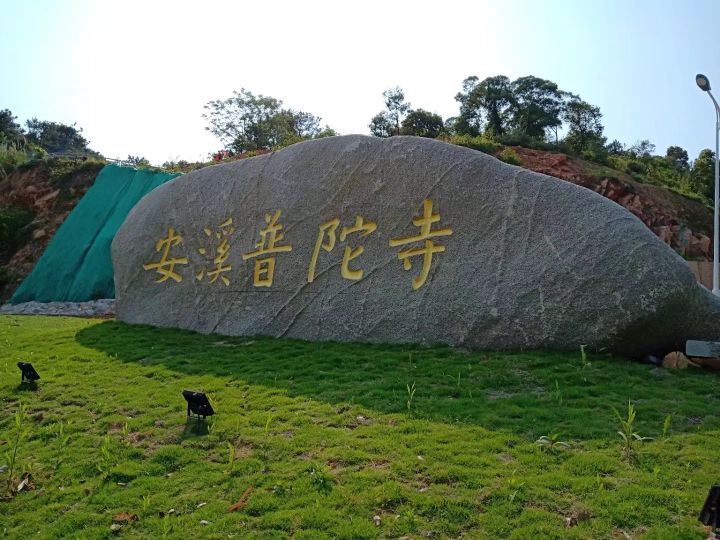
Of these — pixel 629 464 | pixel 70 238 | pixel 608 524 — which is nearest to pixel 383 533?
pixel 608 524

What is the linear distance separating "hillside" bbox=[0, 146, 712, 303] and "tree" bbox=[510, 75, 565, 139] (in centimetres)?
519

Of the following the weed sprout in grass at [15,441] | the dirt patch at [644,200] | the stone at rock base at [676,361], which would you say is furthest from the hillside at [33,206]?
the stone at rock base at [676,361]

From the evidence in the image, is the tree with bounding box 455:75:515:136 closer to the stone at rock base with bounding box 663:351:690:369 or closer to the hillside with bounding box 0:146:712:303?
the hillside with bounding box 0:146:712:303

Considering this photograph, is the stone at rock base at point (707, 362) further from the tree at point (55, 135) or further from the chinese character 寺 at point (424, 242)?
the tree at point (55, 135)

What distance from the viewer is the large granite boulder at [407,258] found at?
19.0 ft

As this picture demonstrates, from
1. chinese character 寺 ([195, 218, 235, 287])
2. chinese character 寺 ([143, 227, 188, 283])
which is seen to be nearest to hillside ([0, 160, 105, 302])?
chinese character 寺 ([143, 227, 188, 283])

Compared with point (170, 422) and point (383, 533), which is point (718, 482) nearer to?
point (383, 533)

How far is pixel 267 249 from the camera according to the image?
26.2ft

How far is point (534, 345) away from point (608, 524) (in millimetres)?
3160

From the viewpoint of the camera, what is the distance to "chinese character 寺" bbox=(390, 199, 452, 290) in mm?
6645

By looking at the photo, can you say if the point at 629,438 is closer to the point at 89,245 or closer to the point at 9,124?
the point at 89,245

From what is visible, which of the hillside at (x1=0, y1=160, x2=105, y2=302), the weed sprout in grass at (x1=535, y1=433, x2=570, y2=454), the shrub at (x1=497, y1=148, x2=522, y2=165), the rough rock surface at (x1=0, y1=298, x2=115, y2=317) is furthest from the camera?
the shrub at (x1=497, y1=148, x2=522, y2=165)

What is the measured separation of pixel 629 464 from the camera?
3.42 meters

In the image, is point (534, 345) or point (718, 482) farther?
point (534, 345)
